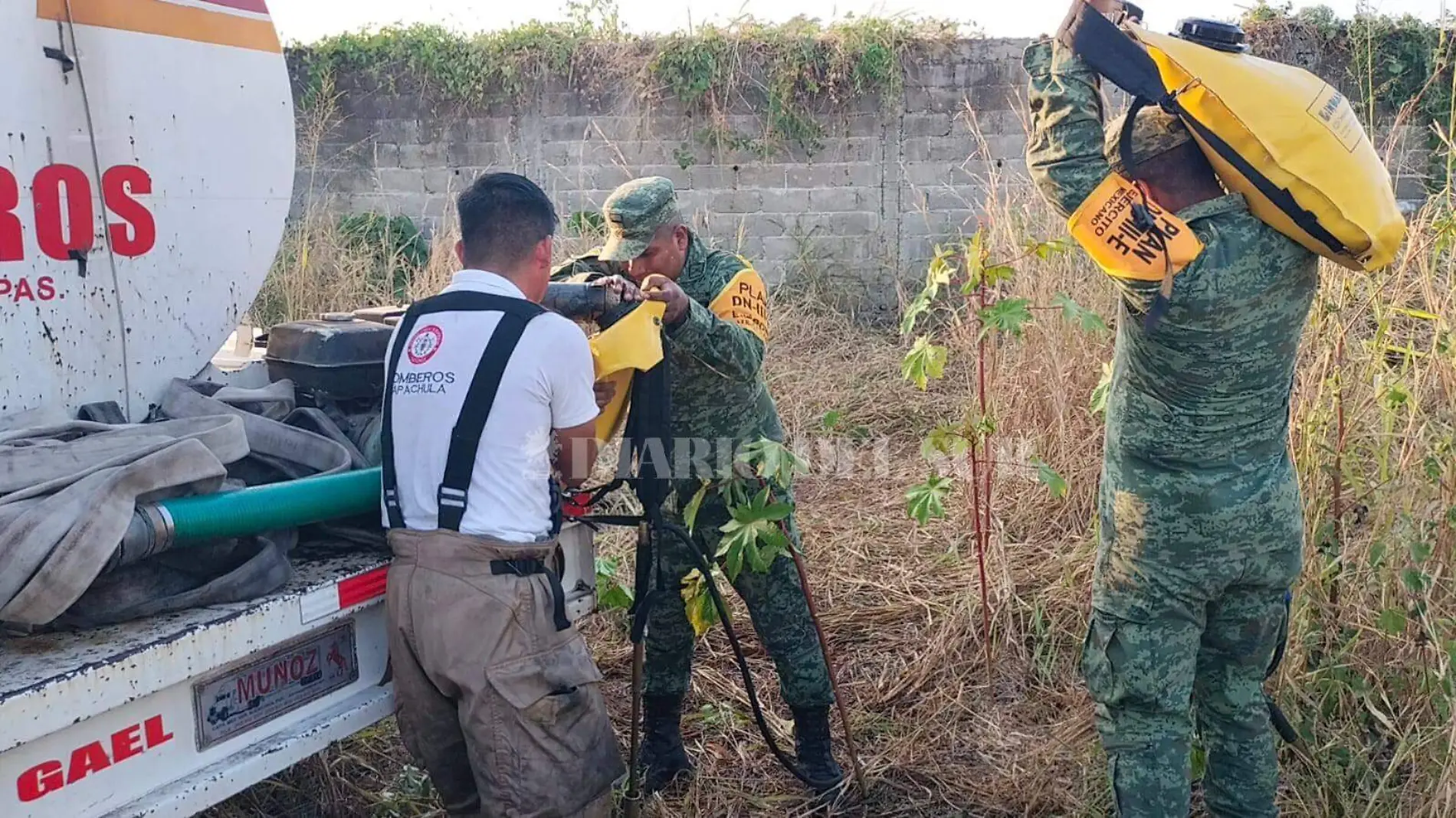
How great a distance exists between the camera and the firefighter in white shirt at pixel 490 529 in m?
2.19

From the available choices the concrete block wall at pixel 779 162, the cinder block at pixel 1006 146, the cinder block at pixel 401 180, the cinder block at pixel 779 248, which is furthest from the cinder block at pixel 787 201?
the cinder block at pixel 401 180

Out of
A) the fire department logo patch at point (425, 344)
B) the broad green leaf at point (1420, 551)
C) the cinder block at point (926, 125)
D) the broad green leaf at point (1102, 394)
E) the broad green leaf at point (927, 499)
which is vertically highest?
the cinder block at point (926, 125)

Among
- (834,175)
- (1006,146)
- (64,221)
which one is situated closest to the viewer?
(64,221)

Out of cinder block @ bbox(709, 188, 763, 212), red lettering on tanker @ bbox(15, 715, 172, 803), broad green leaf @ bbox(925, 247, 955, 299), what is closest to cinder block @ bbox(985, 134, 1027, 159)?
cinder block @ bbox(709, 188, 763, 212)

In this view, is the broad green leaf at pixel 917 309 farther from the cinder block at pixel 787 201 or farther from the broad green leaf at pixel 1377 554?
the cinder block at pixel 787 201

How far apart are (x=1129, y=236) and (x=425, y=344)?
1362 mm

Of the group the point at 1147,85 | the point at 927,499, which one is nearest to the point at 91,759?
the point at 927,499

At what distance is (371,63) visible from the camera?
28.7 feet

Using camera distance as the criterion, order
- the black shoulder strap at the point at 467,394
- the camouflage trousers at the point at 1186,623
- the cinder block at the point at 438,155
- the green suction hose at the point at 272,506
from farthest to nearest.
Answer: the cinder block at the point at 438,155 < the camouflage trousers at the point at 1186,623 < the black shoulder strap at the point at 467,394 < the green suction hose at the point at 272,506

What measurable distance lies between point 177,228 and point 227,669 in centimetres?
110

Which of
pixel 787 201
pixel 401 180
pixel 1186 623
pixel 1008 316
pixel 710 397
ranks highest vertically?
pixel 401 180

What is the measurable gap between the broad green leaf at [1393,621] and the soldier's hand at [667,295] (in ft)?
6.30

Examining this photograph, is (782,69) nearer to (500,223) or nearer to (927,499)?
(927,499)

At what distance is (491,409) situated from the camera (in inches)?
85.7
